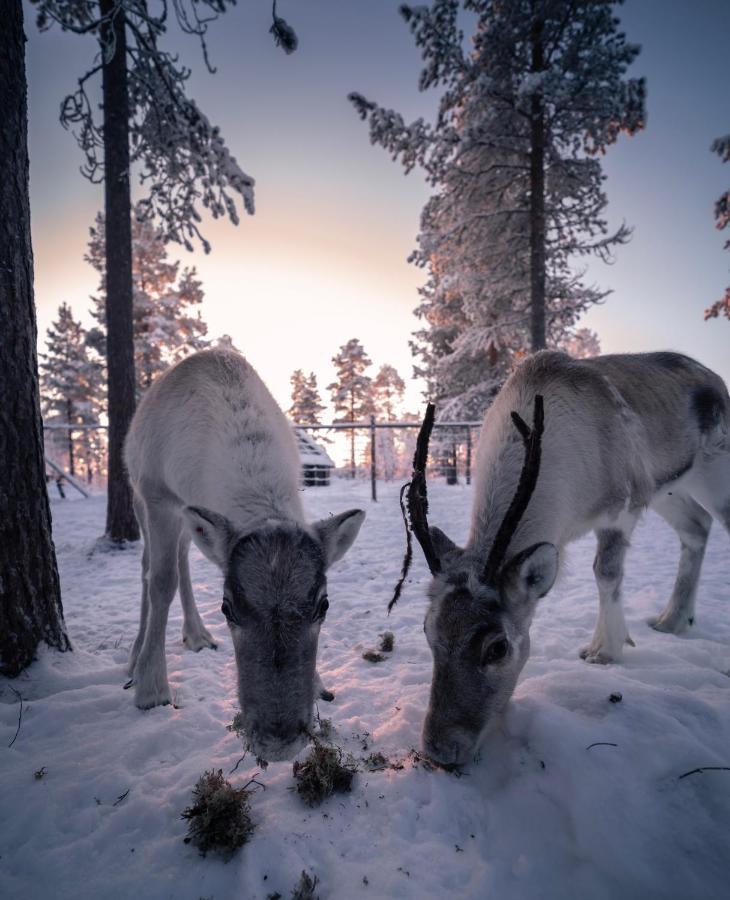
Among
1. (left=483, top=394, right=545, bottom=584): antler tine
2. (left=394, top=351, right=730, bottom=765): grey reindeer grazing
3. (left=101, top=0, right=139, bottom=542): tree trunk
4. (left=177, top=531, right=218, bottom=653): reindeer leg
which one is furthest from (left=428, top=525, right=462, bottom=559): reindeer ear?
(left=101, top=0, right=139, bottom=542): tree trunk

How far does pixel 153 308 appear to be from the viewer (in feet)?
72.5

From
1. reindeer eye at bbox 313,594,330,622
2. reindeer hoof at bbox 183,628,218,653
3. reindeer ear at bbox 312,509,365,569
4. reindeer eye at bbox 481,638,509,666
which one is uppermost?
reindeer ear at bbox 312,509,365,569

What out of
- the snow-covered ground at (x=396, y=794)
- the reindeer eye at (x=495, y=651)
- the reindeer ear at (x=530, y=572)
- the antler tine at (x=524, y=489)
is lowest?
the snow-covered ground at (x=396, y=794)

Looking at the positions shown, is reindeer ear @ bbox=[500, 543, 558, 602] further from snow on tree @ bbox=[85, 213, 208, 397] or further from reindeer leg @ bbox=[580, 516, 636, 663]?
snow on tree @ bbox=[85, 213, 208, 397]

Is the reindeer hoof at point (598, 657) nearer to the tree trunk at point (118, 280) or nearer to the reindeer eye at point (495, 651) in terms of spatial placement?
the reindeer eye at point (495, 651)

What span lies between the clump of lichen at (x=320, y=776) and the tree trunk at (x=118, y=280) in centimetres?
724

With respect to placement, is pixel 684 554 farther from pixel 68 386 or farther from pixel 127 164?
pixel 68 386

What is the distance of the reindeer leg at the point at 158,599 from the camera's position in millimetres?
3363

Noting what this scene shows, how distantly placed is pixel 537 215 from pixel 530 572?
12549mm

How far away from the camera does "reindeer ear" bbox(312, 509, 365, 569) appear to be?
2.61 metres

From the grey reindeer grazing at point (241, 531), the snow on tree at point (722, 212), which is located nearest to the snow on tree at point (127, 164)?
the grey reindeer grazing at point (241, 531)

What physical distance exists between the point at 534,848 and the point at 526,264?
14.4 metres

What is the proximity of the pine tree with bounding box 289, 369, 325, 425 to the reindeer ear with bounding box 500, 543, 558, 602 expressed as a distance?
40.5 metres

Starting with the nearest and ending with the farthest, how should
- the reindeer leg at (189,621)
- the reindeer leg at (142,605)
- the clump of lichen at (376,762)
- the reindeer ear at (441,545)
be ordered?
the clump of lichen at (376,762) → the reindeer ear at (441,545) → the reindeer leg at (142,605) → the reindeer leg at (189,621)
